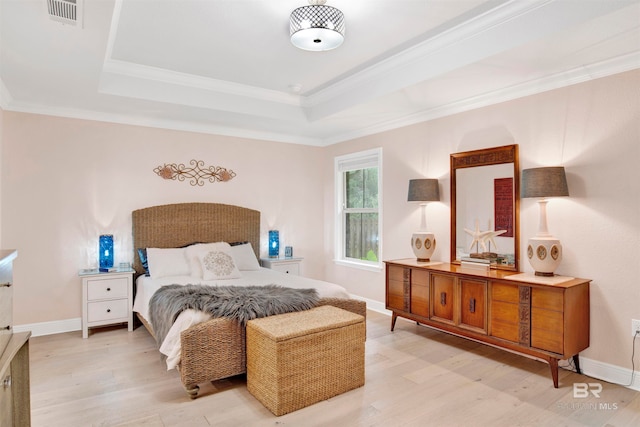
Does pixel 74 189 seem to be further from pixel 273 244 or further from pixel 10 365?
pixel 10 365

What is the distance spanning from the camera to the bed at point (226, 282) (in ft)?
8.56

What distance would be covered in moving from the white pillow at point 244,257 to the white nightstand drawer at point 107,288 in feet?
3.79

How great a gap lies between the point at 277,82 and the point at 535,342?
329 centimetres

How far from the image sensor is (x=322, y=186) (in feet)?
19.0

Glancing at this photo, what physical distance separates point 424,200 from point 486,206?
1.96 ft

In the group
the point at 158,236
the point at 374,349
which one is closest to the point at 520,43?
the point at 374,349

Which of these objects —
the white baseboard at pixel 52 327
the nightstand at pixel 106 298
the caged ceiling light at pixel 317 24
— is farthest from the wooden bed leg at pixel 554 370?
the white baseboard at pixel 52 327

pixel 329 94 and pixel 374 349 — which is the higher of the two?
pixel 329 94

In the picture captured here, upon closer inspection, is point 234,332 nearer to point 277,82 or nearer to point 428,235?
point 428,235

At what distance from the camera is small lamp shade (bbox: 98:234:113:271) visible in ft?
13.4

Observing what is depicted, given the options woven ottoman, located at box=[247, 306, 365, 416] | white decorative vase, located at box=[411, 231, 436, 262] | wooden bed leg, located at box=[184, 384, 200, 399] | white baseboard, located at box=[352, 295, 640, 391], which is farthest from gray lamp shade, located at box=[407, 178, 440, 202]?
wooden bed leg, located at box=[184, 384, 200, 399]

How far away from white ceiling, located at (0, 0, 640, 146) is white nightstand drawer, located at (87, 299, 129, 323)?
6.45ft

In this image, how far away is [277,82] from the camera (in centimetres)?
403

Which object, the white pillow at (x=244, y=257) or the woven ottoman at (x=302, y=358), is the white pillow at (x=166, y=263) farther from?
the woven ottoman at (x=302, y=358)
